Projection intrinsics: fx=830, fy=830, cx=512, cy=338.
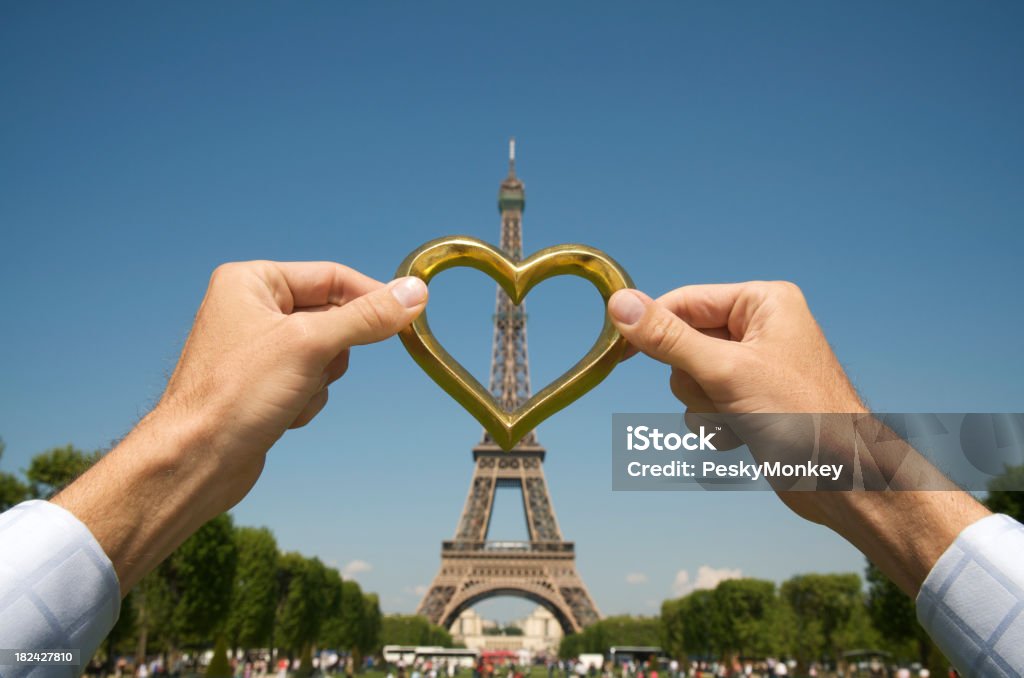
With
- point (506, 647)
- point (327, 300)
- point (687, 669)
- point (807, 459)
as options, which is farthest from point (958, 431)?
point (506, 647)

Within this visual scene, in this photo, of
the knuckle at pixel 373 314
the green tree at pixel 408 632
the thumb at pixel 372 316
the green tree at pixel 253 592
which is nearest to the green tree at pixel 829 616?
the green tree at pixel 253 592

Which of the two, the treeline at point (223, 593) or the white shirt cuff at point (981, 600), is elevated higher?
the treeline at point (223, 593)

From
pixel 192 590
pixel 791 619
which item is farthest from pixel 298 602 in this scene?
pixel 791 619

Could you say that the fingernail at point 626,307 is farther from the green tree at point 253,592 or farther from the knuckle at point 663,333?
the green tree at point 253,592

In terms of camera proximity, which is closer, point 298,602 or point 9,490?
point 9,490

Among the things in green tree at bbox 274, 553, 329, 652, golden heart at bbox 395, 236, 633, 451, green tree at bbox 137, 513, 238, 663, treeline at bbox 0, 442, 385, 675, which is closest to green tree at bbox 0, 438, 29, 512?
treeline at bbox 0, 442, 385, 675

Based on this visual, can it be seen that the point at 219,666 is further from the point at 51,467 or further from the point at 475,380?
the point at 475,380

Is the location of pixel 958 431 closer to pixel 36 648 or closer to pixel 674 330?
pixel 674 330
